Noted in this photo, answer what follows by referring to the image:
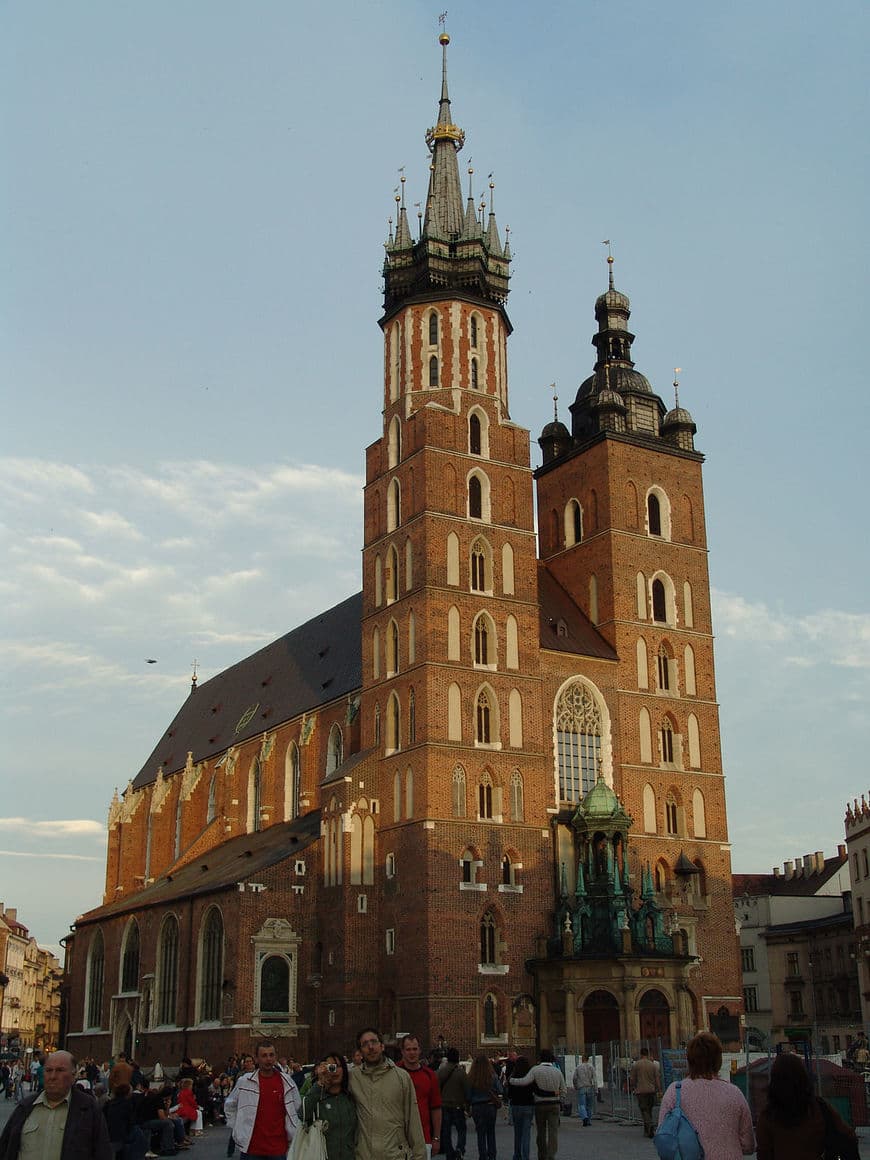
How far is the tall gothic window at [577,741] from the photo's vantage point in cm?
4353

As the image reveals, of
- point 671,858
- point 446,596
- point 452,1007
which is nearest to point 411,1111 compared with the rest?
point 452,1007

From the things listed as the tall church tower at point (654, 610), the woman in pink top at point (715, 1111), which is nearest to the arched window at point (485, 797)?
the tall church tower at point (654, 610)

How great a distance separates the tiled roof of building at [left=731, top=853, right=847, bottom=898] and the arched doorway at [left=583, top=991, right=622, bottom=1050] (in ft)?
105

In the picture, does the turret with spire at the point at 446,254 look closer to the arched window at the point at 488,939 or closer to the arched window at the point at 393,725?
the arched window at the point at 393,725

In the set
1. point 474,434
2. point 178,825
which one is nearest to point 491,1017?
point 474,434

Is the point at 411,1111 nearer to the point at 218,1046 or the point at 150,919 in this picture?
the point at 218,1046

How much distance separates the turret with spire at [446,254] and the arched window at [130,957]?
24.6 meters

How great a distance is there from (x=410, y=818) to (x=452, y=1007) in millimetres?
5516

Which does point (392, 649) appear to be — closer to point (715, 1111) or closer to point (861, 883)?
point (861, 883)

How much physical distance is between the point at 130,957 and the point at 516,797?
19.1 meters

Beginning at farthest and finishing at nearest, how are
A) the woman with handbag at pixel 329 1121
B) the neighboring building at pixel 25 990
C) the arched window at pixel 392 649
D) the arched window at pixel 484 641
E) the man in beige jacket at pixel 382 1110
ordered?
the neighboring building at pixel 25 990, the arched window at pixel 392 649, the arched window at pixel 484 641, the man in beige jacket at pixel 382 1110, the woman with handbag at pixel 329 1121

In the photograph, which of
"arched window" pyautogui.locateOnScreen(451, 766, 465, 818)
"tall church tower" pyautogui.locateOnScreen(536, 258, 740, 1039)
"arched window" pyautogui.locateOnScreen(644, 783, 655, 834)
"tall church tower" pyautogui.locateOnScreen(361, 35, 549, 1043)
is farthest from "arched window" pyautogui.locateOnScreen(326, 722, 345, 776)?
"arched window" pyautogui.locateOnScreen(644, 783, 655, 834)

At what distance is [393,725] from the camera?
42969 mm

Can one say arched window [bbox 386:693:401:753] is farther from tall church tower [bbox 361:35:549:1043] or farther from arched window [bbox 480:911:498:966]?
arched window [bbox 480:911:498:966]
